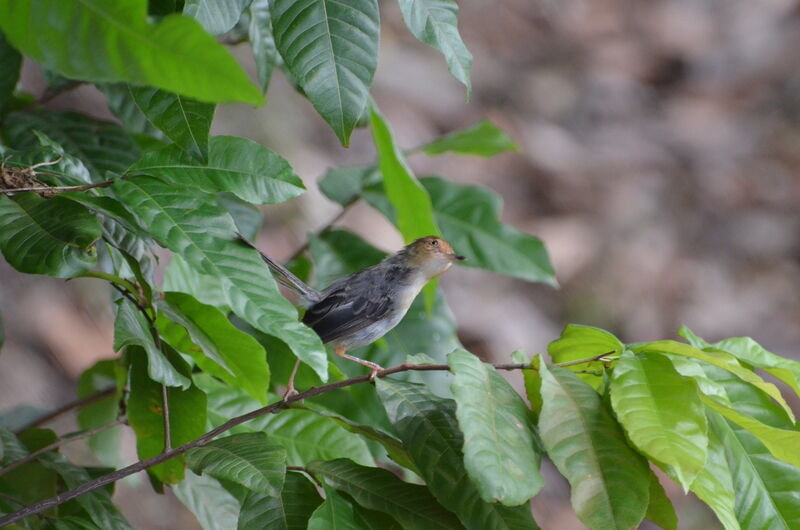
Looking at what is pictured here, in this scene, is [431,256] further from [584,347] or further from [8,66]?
[8,66]

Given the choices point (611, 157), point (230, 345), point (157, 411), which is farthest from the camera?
point (611, 157)

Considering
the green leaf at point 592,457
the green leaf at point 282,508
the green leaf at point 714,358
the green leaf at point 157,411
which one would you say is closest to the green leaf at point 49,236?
the green leaf at point 157,411

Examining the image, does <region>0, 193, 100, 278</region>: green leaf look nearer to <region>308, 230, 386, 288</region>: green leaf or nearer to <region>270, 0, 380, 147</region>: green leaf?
<region>270, 0, 380, 147</region>: green leaf

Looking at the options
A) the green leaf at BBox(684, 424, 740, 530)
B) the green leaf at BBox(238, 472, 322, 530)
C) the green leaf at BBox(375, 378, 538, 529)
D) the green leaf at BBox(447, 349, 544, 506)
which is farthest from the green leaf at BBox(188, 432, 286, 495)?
the green leaf at BBox(684, 424, 740, 530)

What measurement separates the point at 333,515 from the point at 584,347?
1.42 feet

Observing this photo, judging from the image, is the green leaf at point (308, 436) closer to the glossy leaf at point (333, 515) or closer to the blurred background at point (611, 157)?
the glossy leaf at point (333, 515)

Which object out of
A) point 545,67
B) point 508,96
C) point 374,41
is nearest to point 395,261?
point 374,41

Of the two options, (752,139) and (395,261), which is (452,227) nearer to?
(395,261)

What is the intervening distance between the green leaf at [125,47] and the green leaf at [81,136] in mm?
817

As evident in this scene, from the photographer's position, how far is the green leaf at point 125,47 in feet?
2.73

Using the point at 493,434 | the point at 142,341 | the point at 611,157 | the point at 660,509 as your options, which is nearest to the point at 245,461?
the point at 142,341

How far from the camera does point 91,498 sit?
4.66ft

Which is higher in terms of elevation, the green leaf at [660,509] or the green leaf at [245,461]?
the green leaf at [245,461]

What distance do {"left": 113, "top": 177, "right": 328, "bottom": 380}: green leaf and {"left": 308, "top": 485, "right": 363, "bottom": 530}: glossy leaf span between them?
189 millimetres
